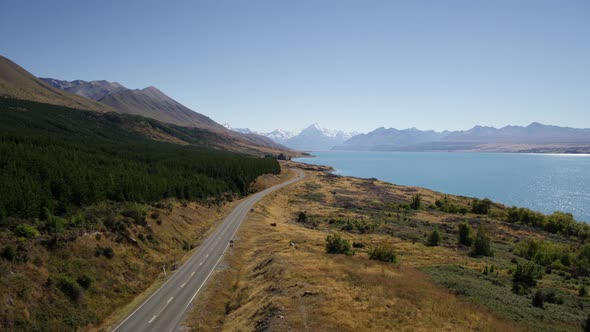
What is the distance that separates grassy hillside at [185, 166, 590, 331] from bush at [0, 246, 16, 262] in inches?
766

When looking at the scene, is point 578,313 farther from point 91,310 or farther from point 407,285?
point 91,310

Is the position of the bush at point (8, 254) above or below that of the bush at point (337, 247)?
above

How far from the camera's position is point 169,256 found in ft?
176

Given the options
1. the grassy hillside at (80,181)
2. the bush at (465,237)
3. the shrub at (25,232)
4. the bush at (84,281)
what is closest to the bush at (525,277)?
the bush at (465,237)

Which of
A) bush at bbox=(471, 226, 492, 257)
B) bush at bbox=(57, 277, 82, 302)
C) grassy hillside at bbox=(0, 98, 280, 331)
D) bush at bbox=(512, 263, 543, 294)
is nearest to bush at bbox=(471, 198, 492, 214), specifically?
bush at bbox=(471, 226, 492, 257)

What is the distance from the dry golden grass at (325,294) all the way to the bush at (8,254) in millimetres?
19253

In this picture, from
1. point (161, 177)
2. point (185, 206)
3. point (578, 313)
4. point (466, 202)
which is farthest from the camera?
point (466, 202)

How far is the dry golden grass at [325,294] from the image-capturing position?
2492cm

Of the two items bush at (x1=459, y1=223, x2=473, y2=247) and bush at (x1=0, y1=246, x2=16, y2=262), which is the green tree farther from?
bush at (x1=0, y1=246, x2=16, y2=262)

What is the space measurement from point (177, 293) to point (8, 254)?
1735 centimetres

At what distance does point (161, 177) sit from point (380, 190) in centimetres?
9440


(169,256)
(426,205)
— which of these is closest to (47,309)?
(169,256)

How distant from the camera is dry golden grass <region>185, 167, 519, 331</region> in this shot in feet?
81.8

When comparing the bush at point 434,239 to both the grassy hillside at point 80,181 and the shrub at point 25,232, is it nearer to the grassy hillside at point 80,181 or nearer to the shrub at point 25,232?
the grassy hillside at point 80,181
